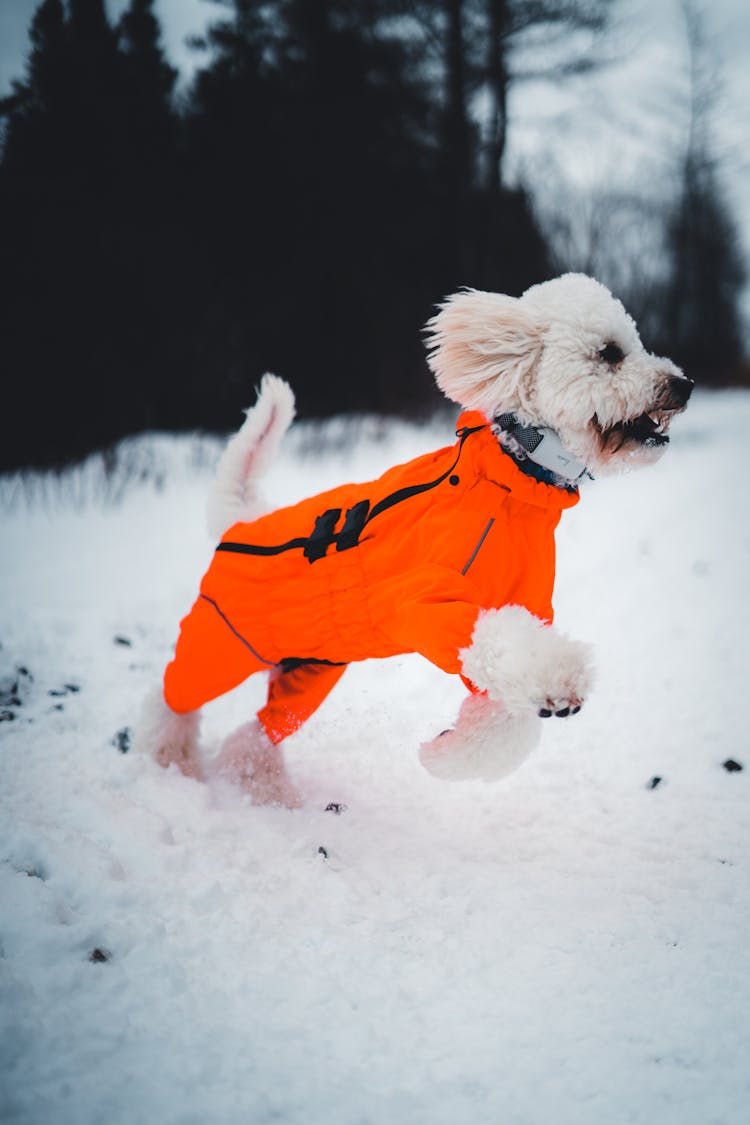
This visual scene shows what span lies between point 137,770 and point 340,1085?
1.60m

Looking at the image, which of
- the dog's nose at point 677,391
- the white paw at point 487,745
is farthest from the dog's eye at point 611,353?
the white paw at point 487,745

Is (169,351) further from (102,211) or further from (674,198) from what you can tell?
(674,198)

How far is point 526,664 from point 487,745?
0.49 m

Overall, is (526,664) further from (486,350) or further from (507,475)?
(486,350)

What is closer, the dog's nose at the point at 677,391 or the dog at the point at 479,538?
the dog at the point at 479,538

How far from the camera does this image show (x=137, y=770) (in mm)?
2832

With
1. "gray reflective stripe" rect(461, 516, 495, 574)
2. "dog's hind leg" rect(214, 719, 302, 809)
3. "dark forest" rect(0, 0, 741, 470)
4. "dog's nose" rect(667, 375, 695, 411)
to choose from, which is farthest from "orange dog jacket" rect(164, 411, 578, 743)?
"dark forest" rect(0, 0, 741, 470)

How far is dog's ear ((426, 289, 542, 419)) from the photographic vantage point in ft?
7.50

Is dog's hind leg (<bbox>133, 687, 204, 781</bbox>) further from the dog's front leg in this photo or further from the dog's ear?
the dog's ear

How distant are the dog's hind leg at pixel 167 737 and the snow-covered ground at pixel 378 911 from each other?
8cm

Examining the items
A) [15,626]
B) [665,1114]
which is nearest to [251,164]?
[15,626]

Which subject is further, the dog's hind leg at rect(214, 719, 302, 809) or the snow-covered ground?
the dog's hind leg at rect(214, 719, 302, 809)

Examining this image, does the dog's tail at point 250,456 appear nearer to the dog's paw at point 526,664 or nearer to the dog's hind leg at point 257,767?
the dog's hind leg at point 257,767

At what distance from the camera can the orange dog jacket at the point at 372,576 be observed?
2.12 m
